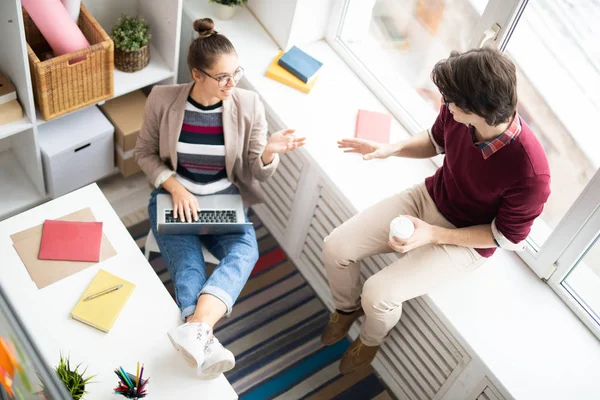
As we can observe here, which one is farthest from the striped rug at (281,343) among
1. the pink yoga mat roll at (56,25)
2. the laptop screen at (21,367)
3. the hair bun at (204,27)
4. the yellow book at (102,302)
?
the laptop screen at (21,367)

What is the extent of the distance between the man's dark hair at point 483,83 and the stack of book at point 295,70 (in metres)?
0.88

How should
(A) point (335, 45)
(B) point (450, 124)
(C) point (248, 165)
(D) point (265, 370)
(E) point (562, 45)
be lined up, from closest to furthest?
(B) point (450, 124)
(E) point (562, 45)
(C) point (248, 165)
(D) point (265, 370)
(A) point (335, 45)

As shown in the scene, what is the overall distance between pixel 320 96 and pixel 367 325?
87 cm

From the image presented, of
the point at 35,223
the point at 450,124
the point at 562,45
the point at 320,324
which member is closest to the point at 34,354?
the point at 35,223

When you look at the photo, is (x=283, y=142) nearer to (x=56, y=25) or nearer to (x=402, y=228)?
(x=402, y=228)

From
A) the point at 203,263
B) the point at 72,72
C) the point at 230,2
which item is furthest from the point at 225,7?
the point at 203,263

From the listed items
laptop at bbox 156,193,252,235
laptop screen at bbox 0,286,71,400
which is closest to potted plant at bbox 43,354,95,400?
laptop screen at bbox 0,286,71,400

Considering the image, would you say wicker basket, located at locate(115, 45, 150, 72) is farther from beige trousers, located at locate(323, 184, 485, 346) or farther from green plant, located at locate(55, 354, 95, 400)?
green plant, located at locate(55, 354, 95, 400)

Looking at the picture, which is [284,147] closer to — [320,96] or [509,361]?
[320,96]

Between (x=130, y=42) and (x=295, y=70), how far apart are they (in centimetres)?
60

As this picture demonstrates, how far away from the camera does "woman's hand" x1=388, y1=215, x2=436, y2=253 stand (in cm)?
195

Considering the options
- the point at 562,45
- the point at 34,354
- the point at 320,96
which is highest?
the point at 562,45

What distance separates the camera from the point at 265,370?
2.49 meters

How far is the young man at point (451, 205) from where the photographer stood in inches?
67.7
